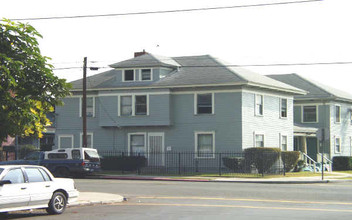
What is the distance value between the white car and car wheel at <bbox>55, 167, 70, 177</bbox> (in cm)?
1772

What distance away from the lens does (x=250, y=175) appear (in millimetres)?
37938

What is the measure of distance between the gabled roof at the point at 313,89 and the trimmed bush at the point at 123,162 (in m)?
17.9

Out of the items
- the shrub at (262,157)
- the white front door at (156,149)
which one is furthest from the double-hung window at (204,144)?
the shrub at (262,157)

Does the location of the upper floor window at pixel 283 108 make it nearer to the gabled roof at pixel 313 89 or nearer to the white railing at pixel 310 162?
the white railing at pixel 310 162

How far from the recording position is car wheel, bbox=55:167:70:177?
3569 cm

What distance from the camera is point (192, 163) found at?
41.8 metres

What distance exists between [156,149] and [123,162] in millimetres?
3229

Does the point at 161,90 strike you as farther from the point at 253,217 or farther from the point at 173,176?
the point at 253,217

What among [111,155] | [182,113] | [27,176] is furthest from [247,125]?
[27,176]

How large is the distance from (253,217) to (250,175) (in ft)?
72.5

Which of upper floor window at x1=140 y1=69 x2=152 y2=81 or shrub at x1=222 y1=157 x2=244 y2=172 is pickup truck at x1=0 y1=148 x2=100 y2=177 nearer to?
shrub at x1=222 y1=157 x2=244 y2=172

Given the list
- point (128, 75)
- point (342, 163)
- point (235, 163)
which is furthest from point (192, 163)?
point (342, 163)

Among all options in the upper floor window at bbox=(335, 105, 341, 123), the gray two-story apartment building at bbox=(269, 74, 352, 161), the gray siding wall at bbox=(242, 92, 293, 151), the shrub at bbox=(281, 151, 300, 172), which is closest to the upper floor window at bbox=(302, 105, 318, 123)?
the gray two-story apartment building at bbox=(269, 74, 352, 161)

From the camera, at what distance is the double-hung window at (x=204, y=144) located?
41.7 metres
